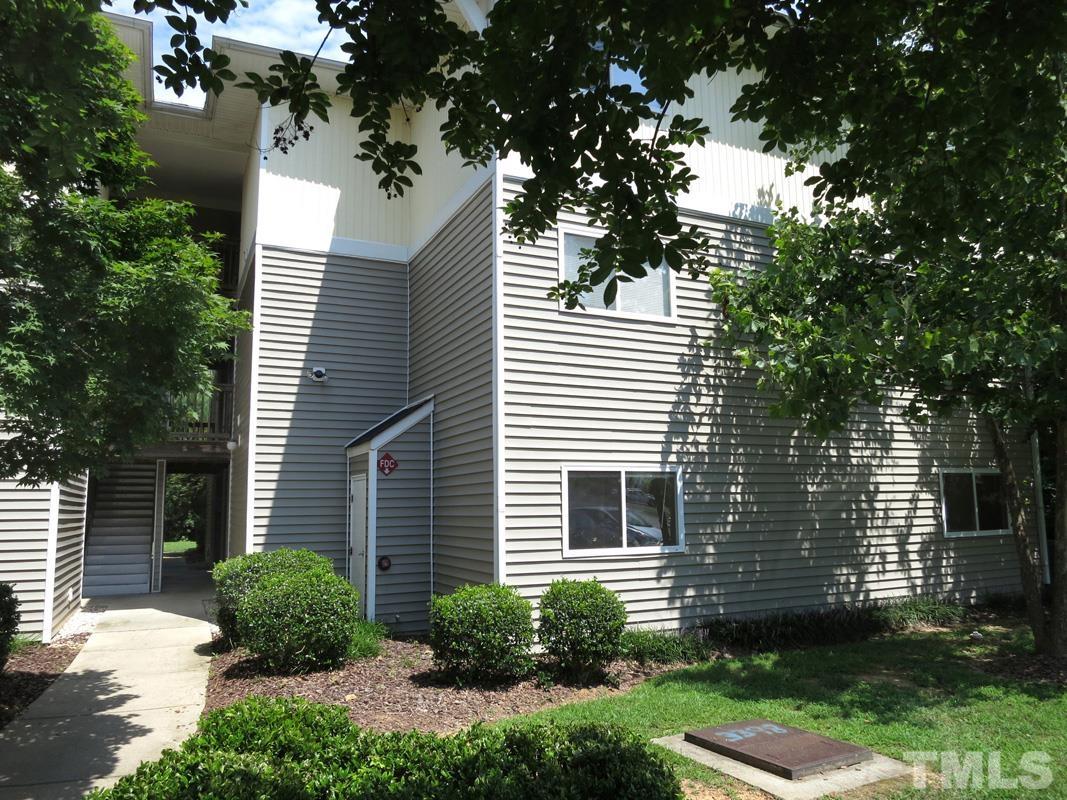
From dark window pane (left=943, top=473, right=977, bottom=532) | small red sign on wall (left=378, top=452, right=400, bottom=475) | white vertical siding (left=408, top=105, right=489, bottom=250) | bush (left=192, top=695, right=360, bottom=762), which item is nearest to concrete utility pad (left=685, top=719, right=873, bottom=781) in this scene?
bush (left=192, top=695, right=360, bottom=762)

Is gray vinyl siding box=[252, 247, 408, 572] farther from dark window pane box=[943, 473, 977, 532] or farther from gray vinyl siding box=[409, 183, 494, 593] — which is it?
dark window pane box=[943, 473, 977, 532]

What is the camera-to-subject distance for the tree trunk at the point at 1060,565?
8641mm

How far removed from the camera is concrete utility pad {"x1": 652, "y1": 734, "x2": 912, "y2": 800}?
16.0ft

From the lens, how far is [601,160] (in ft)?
11.7

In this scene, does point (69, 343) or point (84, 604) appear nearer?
point (69, 343)

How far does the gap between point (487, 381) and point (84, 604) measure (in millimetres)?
10206

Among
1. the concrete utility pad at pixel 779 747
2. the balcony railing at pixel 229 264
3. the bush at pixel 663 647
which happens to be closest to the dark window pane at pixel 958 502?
the bush at pixel 663 647

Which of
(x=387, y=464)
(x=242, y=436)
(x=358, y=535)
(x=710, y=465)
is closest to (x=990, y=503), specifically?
(x=710, y=465)

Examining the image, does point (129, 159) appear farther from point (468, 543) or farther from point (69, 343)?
point (468, 543)

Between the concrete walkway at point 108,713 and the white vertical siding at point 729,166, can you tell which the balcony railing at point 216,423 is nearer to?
the concrete walkway at point 108,713

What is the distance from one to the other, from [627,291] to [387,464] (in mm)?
4179

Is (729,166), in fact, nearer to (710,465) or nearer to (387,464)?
(710,465)

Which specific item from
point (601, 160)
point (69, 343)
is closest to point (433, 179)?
point (69, 343)

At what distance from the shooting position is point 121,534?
16.2 meters
